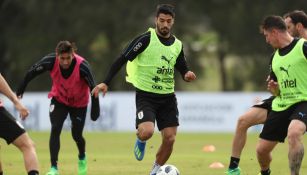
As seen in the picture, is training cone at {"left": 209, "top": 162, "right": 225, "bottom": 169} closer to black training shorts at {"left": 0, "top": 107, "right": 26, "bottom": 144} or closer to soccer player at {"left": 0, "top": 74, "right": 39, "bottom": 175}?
soccer player at {"left": 0, "top": 74, "right": 39, "bottom": 175}

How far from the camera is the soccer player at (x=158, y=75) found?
12859 millimetres

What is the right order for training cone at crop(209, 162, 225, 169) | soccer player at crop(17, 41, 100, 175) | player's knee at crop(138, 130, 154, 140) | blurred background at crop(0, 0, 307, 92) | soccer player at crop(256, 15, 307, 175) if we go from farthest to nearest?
blurred background at crop(0, 0, 307, 92) < training cone at crop(209, 162, 225, 169) < soccer player at crop(17, 41, 100, 175) < player's knee at crop(138, 130, 154, 140) < soccer player at crop(256, 15, 307, 175)

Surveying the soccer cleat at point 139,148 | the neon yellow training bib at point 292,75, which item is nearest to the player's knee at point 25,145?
the soccer cleat at point 139,148

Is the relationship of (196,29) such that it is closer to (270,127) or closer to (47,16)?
(47,16)

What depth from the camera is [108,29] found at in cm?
4722

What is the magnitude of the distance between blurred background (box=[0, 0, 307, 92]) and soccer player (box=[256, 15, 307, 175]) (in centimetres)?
3337

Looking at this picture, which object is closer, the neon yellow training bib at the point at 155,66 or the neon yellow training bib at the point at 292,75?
the neon yellow training bib at the point at 292,75

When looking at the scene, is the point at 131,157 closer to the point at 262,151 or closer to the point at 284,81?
the point at 262,151

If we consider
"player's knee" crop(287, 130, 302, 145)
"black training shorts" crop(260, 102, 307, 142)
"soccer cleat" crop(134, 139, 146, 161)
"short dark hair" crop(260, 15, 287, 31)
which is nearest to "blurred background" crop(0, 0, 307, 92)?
"soccer cleat" crop(134, 139, 146, 161)

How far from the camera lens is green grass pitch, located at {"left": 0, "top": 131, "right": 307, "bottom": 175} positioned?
15.0 m

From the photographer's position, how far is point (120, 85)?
1818 inches

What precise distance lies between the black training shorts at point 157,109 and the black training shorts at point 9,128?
2598 millimetres

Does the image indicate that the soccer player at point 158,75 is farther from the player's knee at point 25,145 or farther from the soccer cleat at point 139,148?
the player's knee at point 25,145

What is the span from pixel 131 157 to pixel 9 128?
8.10m
